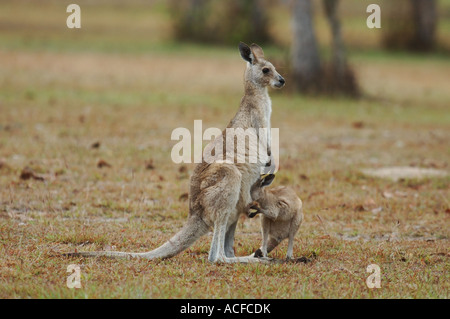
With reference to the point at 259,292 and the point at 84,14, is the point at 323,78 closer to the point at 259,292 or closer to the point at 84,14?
the point at 259,292

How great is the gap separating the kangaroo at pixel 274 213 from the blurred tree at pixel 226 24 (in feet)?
82.3

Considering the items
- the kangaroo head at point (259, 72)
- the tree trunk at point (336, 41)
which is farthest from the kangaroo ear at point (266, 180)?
the tree trunk at point (336, 41)

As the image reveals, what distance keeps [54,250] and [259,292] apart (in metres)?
1.86

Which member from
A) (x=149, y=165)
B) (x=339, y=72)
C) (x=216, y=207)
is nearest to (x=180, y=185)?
(x=149, y=165)

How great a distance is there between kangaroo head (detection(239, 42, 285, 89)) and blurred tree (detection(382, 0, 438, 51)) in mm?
25695

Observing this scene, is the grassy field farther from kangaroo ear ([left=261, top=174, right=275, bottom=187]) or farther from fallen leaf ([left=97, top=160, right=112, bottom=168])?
kangaroo ear ([left=261, top=174, right=275, bottom=187])

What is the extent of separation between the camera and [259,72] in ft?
21.1

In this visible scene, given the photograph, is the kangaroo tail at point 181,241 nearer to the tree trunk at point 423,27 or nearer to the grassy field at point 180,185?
the grassy field at point 180,185

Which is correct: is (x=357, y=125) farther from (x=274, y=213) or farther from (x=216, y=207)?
(x=216, y=207)

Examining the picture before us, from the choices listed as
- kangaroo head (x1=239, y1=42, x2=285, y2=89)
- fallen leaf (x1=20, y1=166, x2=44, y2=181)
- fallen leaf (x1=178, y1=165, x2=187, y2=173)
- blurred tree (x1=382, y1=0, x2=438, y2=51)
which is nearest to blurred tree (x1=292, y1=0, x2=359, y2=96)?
fallen leaf (x1=178, y1=165, x2=187, y2=173)

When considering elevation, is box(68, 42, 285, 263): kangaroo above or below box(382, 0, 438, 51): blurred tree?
below

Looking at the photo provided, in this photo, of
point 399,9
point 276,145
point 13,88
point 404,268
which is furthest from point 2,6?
point 404,268

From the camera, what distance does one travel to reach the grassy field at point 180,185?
5.04m

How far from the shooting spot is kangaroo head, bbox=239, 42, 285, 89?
6.37 meters
